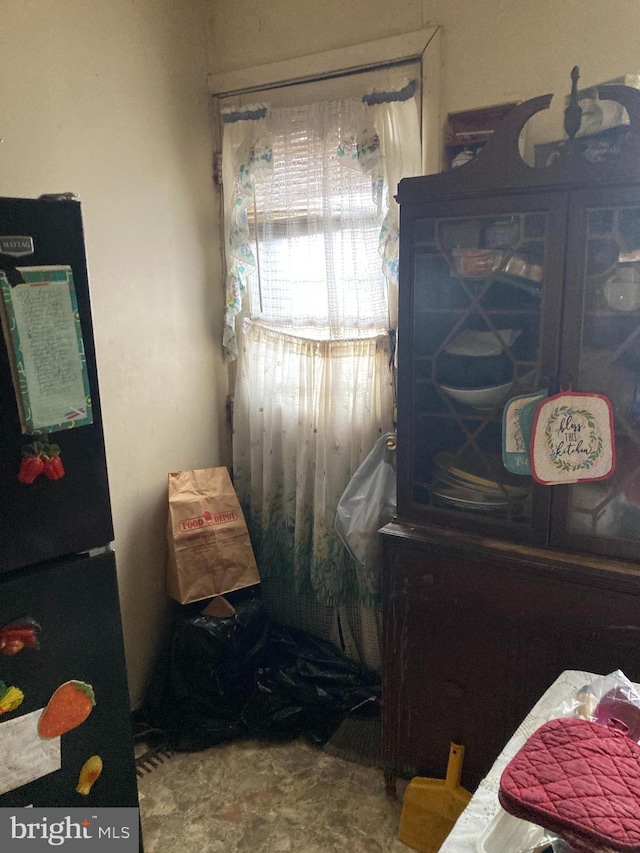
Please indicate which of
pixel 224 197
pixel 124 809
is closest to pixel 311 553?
pixel 124 809

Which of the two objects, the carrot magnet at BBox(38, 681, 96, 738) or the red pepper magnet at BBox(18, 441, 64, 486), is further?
the carrot magnet at BBox(38, 681, 96, 738)

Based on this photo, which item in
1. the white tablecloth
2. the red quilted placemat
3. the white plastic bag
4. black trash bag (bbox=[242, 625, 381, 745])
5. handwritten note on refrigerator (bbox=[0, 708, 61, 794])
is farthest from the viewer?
black trash bag (bbox=[242, 625, 381, 745])

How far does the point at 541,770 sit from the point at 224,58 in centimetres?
234

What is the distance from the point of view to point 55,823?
4.29ft

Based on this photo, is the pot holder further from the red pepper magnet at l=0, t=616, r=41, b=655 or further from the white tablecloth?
the red pepper magnet at l=0, t=616, r=41, b=655

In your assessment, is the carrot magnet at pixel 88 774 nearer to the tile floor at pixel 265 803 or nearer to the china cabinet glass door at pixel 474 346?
the tile floor at pixel 265 803

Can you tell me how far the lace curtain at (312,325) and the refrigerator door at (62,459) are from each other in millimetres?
1075

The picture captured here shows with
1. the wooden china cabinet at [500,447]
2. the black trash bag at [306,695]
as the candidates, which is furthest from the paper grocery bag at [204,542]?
the wooden china cabinet at [500,447]

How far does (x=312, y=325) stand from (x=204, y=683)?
1.26 meters

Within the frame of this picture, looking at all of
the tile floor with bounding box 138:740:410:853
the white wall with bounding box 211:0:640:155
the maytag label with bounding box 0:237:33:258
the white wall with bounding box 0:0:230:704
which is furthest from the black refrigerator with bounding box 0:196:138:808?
the white wall with bounding box 211:0:640:155

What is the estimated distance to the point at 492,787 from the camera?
0.92m

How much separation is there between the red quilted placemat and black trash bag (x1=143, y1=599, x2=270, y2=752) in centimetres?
145

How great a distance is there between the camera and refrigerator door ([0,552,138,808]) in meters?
1.21

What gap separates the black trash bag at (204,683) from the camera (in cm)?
211
